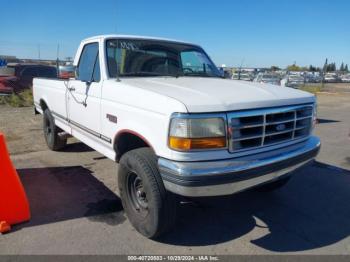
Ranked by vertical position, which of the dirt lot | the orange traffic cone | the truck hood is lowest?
the dirt lot

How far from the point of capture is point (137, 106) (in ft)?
10.3

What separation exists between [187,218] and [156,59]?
211 cm

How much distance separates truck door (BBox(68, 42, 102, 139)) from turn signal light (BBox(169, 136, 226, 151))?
1.52m

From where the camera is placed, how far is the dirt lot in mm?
3133

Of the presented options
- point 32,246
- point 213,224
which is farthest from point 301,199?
point 32,246

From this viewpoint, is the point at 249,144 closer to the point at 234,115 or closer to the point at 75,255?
the point at 234,115

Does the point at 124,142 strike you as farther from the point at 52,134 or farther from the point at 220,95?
the point at 52,134

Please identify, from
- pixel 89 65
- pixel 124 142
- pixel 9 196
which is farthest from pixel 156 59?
pixel 9 196

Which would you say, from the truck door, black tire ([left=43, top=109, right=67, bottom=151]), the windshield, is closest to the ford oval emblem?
the windshield

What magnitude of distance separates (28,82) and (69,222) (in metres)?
11.7

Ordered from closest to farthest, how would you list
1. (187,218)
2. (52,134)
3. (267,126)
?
(267,126), (187,218), (52,134)

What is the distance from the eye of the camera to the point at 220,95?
2.95 metres

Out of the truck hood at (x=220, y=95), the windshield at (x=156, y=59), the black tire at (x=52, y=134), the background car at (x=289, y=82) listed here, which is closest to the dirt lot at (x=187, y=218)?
the black tire at (x=52, y=134)

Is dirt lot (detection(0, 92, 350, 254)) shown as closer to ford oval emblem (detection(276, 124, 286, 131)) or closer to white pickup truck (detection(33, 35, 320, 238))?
white pickup truck (detection(33, 35, 320, 238))
